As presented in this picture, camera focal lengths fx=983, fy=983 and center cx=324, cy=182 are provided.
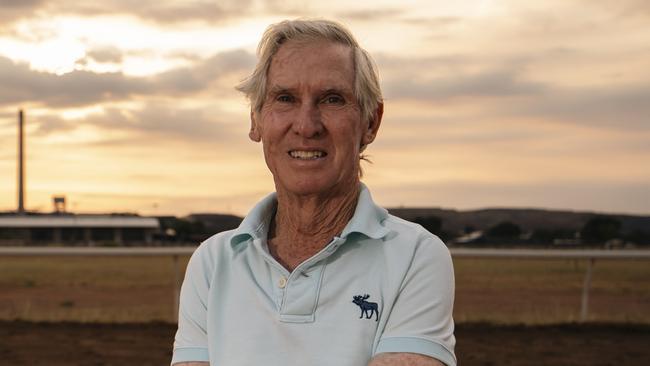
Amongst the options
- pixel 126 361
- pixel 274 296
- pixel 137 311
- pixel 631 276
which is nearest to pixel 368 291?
pixel 274 296

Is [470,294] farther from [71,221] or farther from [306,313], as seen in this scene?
[71,221]

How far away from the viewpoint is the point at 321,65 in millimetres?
1992

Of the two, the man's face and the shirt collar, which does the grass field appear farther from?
the man's face

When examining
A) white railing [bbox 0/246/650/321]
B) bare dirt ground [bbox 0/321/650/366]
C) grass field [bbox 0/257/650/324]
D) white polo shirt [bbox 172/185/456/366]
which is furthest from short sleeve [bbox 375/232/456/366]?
grass field [bbox 0/257/650/324]

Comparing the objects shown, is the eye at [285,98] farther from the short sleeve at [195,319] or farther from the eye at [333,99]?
the short sleeve at [195,319]

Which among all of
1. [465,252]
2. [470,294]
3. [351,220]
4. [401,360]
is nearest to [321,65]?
[351,220]

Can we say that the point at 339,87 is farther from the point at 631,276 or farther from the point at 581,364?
the point at 631,276

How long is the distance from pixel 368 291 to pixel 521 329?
7853 mm

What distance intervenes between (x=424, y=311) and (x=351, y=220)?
264 millimetres

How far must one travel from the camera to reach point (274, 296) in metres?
2.01

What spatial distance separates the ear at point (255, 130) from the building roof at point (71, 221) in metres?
55.4

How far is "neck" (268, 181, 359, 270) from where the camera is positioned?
83.8 inches

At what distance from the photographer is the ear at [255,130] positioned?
2.17m

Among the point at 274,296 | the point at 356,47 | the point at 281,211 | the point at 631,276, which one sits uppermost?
the point at 356,47
